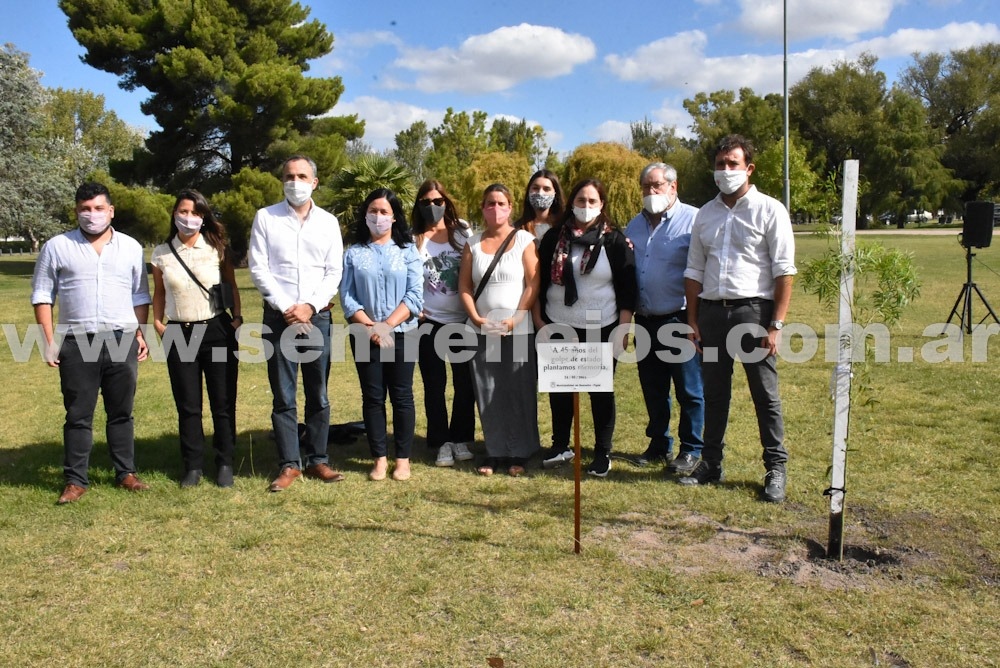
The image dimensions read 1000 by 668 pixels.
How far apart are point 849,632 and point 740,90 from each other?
62.7 metres

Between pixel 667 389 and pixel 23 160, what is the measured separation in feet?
122

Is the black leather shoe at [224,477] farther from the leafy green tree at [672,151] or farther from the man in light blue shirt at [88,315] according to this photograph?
the leafy green tree at [672,151]

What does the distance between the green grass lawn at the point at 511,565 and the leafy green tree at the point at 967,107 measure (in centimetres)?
6264

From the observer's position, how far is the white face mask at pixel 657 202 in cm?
542

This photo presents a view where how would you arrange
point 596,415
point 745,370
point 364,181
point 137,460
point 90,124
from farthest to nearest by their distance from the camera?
point 90,124 < point 364,181 < point 137,460 < point 596,415 < point 745,370

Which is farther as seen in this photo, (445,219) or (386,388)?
(445,219)

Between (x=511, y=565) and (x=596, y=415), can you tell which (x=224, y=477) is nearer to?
(x=511, y=565)

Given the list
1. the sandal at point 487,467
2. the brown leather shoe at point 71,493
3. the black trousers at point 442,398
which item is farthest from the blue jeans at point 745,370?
the brown leather shoe at point 71,493

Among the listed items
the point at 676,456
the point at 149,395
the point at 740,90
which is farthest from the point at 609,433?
the point at 740,90

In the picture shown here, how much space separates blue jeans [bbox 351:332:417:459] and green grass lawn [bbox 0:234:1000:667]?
1.01 feet

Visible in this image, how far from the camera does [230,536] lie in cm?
455

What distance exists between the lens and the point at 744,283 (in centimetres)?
479

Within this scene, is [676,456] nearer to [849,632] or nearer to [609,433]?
[609,433]

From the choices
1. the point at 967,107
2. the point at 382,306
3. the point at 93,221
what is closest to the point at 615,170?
the point at 382,306
